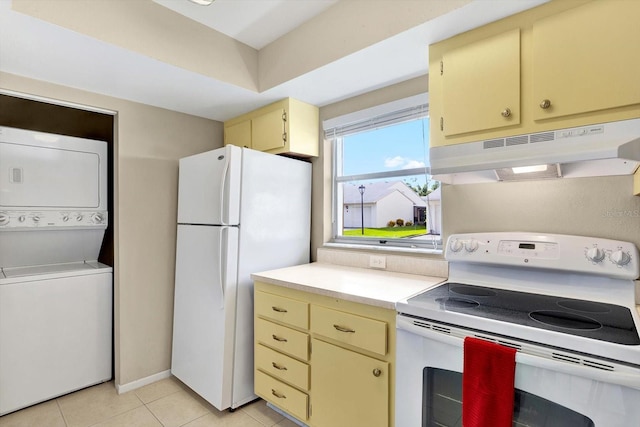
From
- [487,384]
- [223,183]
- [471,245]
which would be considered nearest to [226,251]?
[223,183]

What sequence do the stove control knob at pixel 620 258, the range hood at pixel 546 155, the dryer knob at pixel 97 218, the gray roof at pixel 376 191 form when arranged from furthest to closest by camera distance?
the dryer knob at pixel 97 218 < the gray roof at pixel 376 191 < the stove control knob at pixel 620 258 < the range hood at pixel 546 155

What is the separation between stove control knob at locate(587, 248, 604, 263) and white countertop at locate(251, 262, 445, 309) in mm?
681

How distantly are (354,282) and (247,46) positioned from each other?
1.71 m

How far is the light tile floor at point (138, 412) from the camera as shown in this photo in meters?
2.02

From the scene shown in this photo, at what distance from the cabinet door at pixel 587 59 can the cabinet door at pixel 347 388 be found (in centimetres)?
132

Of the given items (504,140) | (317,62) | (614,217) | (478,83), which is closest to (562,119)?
(504,140)

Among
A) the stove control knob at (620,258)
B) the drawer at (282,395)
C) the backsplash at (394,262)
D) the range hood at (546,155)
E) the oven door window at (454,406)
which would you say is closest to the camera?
the oven door window at (454,406)

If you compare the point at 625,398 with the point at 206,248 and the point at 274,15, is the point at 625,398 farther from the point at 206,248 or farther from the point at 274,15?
the point at 274,15

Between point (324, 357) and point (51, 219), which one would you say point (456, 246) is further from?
point (51, 219)

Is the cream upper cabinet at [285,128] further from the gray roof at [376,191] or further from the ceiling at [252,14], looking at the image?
the ceiling at [252,14]

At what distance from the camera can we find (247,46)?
222cm

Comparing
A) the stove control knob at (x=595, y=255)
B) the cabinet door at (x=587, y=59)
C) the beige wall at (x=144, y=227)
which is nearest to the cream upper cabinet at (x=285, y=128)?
the beige wall at (x=144, y=227)

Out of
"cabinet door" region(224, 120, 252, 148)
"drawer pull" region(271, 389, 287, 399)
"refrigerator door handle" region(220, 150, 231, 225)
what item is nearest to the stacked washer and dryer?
"cabinet door" region(224, 120, 252, 148)

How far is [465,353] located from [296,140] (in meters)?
1.77
